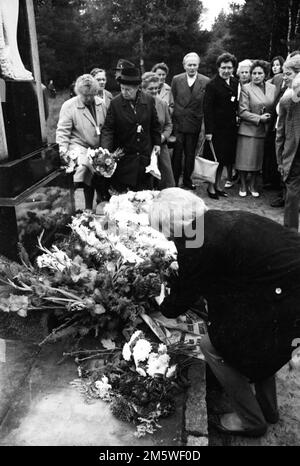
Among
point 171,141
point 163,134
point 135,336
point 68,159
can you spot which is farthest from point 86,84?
point 135,336

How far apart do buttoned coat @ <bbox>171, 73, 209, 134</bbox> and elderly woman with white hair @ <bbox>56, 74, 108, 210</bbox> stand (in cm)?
199

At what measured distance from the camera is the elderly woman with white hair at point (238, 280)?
2.26 meters

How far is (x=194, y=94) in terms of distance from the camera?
693 cm

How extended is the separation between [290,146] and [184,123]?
2.14 m

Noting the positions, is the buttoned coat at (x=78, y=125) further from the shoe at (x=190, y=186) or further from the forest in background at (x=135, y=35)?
the forest in background at (x=135, y=35)

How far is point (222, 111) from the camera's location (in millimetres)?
6609

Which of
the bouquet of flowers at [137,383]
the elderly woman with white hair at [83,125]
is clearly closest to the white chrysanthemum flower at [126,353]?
the bouquet of flowers at [137,383]

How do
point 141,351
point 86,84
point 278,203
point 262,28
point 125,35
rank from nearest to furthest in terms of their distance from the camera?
point 141,351 → point 86,84 → point 278,203 → point 262,28 → point 125,35

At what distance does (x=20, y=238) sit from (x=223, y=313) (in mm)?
1773

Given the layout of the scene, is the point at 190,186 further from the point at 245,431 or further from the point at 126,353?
the point at 245,431

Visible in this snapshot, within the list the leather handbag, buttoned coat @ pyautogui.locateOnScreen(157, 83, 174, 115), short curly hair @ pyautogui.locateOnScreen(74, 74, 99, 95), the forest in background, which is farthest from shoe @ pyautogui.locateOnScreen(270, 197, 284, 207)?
the forest in background

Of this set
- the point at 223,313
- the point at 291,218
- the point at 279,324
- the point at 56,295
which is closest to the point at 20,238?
the point at 56,295

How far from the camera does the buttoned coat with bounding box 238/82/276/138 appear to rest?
6.61 m

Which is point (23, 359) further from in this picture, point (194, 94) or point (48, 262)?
point (194, 94)
